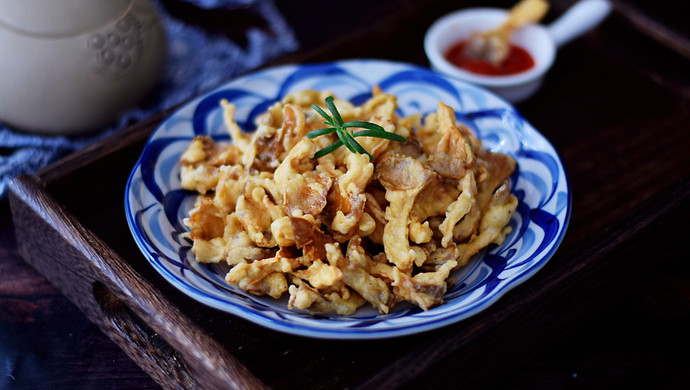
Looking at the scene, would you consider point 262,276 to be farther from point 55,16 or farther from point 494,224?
point 55,16

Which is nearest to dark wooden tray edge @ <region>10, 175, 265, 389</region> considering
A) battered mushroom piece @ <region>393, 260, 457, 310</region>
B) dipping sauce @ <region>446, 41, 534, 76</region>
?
battered mushroom piece @ <region>393, 260, 457, 310</region>

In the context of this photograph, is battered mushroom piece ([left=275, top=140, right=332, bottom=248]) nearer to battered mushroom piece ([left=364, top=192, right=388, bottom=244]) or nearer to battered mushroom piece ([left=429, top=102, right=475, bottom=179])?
battered mushroom piece ([left=364, top=192, right=388, bottom=244])

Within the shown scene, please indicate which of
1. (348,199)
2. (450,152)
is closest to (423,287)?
(348,199)

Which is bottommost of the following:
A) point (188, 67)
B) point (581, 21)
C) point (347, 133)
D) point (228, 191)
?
point (188, 67)

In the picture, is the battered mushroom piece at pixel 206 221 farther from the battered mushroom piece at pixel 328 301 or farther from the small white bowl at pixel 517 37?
the small white bowl at pixel 517 37

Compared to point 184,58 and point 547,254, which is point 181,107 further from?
point 547,254
